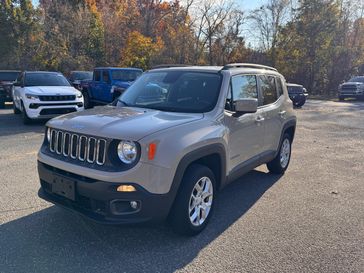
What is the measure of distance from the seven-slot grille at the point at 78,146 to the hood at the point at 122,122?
0.07 meters

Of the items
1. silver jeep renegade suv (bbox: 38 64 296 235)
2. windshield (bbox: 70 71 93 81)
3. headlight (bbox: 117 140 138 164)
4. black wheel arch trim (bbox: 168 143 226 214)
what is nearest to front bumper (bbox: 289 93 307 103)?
windshield (bbox: 70 71 93 81)

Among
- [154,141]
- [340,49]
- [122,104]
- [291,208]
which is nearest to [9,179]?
[122,104]

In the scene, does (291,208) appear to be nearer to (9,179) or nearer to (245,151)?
(245,151)

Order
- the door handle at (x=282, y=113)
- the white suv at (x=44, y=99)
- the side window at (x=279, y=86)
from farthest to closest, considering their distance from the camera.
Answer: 1. the white suv at (x=44, y=99)
2. the side window at (x=279, y=86)
3. the door handle at (x=282, y=113)

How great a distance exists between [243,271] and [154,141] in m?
1.42

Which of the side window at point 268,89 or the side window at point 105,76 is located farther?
the side window at point 105,76

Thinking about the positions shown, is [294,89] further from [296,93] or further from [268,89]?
[268,89]

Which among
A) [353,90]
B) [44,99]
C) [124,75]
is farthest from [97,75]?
[353,90]

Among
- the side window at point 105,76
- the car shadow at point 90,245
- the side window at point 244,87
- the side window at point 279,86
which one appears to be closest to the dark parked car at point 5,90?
the side window at point 105,76

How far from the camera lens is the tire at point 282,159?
19.4ft

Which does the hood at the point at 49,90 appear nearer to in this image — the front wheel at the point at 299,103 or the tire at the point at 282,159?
the tire at the point at 282,159

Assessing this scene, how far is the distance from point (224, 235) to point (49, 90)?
838 cm

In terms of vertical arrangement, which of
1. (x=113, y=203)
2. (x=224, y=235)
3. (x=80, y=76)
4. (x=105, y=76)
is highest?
(x=105, y=76)

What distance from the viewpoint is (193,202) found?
3.68 metres
